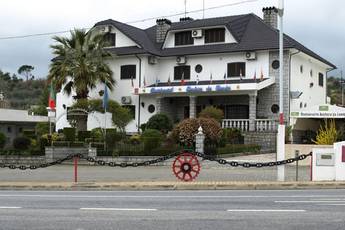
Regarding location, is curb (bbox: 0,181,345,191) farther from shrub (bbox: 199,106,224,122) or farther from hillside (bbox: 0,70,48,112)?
hillside (bbox: 0,70,48,112)

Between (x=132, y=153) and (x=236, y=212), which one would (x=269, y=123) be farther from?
(x=236, y=212)

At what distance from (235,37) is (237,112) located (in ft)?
19.4

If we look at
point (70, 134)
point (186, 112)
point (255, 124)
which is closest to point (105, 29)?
point (186, 112)

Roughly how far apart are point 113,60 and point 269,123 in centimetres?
1493

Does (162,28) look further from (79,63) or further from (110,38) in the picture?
(79,63)

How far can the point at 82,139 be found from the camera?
3509cm

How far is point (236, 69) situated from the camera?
45031 mm

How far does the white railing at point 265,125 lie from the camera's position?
135ft

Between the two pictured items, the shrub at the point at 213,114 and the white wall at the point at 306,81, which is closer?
the shrub at the point at 213,114

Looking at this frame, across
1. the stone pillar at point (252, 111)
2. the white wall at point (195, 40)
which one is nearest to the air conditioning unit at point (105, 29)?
the white wall at point (195, 40)

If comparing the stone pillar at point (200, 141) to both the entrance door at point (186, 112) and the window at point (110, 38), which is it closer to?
the entrance door at point (186, 112)

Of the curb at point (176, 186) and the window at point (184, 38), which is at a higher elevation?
the window at point (184, 38)

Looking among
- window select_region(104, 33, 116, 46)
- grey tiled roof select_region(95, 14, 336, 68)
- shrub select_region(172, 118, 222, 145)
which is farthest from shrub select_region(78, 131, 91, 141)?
window select_region(104, 33, 116, 46)

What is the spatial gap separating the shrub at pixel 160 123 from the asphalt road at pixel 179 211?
24568 millimetres
